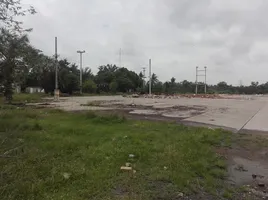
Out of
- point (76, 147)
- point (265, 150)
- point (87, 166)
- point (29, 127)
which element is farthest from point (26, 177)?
point (265, 150)

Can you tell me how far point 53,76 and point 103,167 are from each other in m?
45.7

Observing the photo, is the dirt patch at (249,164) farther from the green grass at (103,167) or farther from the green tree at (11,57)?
the green tree at (11,57)

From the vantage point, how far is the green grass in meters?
4.02

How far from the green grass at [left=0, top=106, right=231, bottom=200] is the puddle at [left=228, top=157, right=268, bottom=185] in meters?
0.24

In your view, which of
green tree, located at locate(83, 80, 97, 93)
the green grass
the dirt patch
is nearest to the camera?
the green grass

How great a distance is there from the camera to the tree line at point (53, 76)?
911 centimetres

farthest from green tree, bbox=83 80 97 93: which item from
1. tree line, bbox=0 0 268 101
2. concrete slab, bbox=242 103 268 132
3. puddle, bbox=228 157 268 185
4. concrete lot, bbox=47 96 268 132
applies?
puddle, bbox=228 157 268 185

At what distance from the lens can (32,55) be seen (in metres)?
11.2

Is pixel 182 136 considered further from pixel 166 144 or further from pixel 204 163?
pixel 204 163

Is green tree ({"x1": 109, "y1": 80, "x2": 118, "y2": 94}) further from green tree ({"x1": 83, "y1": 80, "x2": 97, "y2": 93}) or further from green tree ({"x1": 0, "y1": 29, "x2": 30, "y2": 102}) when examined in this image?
green tree ({"x1": 0, "y1": 29, "x2": 30, "y2": 102})

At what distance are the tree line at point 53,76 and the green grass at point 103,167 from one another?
2377 mm

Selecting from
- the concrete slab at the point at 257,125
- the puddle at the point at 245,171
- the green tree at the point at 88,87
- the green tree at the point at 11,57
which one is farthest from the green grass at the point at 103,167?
the green tree at the point at 88,87

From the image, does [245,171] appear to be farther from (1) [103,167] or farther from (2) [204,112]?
(2) [204,112]

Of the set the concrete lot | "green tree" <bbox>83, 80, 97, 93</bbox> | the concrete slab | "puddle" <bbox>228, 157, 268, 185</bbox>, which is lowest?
"puddle" <bbox>228, 157, 268, 185</bbox>
